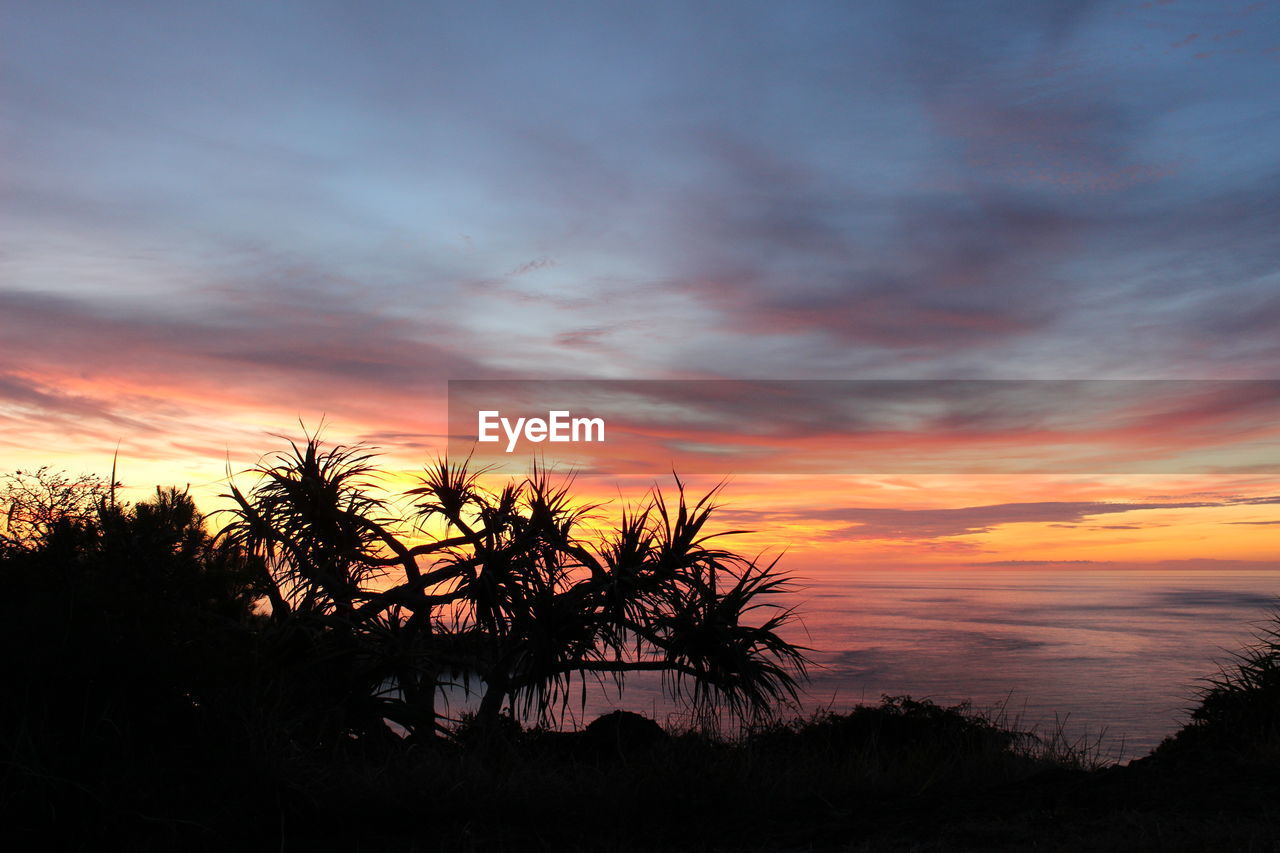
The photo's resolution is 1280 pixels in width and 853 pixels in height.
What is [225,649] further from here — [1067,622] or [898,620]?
[1067,622]

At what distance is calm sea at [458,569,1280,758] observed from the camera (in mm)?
40188

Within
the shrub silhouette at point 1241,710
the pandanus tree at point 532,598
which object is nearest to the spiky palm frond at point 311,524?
the pandanus tree at point 532,598

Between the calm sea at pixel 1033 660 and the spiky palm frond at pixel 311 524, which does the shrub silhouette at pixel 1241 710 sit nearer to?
the calm sea at pixel 1033 660

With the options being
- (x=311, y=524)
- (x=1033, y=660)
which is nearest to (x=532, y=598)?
(x=311, y=524)

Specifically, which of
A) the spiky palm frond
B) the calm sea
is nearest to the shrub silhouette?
the calm sea

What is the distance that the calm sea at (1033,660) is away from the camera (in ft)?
132

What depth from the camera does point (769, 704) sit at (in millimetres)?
12258

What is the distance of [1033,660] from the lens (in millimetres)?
69875

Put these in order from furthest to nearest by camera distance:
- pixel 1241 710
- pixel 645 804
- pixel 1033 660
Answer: pixel 1033 660, pixel 1241 710, pixel 645 804

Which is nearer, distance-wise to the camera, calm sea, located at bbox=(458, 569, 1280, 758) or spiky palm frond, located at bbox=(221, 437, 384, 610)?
spiky palm frond, located at bbox=(221, 437, 384, 610)

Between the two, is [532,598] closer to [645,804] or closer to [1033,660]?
[645,804]

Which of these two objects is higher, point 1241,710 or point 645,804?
point 1241,710

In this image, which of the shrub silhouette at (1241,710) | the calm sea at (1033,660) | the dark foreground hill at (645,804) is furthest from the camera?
the calm sea at (1033,660)

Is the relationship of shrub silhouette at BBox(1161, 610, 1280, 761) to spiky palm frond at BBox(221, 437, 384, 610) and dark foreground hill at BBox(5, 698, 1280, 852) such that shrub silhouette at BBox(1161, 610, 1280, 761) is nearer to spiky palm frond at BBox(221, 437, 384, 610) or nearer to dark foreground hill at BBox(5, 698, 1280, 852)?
dark foreground hill at BBox(5, 698, 1280, 852)
